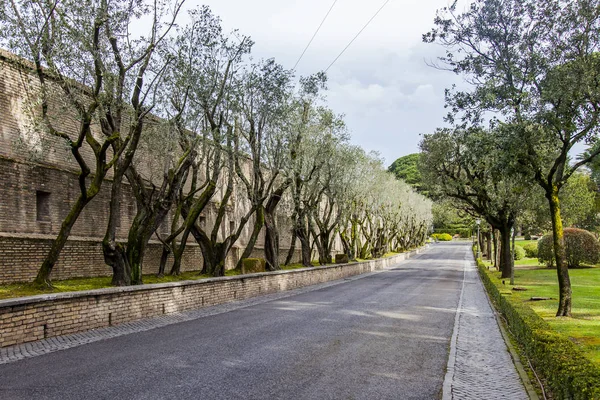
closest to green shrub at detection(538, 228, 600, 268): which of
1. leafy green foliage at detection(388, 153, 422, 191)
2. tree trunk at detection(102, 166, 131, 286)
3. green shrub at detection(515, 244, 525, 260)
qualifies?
green shrub at detection(515, 244, 525, 260)

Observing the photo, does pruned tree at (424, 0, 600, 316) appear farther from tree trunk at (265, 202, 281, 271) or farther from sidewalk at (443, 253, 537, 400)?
tree trunk at (265, 202, 281, 271)

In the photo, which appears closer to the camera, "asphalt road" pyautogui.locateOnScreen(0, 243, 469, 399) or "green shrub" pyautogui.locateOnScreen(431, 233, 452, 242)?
"asphalt road" pyautogui.locateOnScreen(0, 243, 469, 399)

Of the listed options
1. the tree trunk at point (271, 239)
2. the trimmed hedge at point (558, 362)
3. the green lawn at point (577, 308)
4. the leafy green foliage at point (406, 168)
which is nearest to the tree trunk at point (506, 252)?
the green lawn at point (577, 308)

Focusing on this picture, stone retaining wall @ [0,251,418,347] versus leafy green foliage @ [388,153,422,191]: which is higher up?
leafy green foliage @ [388,153,422,191]

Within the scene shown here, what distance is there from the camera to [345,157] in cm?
2819

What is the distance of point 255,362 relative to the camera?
790 centimetres

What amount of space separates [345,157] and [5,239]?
18.6 m

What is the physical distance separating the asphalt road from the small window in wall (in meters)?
6.39

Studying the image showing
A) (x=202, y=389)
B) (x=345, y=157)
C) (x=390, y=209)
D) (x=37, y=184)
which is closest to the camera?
(x=202, y=389)

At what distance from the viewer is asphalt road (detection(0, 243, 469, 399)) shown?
6383 mm

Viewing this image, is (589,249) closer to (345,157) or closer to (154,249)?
(345,157)

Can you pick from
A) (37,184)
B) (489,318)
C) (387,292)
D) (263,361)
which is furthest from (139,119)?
(387,292)

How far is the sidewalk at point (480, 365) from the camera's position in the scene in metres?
6.58

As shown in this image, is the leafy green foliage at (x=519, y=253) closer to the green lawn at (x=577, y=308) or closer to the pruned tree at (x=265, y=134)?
the green lawn at (x=577, y=308)
